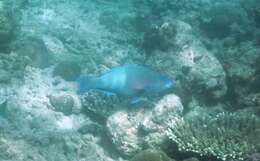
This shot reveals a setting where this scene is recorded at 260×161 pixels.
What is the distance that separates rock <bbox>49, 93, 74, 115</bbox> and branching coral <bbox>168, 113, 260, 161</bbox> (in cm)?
249

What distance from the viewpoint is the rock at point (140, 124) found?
605 cm

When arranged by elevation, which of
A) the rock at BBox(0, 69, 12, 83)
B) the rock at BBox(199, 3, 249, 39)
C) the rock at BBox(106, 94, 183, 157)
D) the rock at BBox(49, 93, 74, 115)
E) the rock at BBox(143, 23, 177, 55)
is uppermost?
the rock at BBox(143, 23, 177, 55)

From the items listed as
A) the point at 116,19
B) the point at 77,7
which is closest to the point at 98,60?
Answer: the point at 116,19

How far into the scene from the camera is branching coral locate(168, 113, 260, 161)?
495 cm

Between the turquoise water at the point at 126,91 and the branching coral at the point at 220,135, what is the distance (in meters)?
0.02

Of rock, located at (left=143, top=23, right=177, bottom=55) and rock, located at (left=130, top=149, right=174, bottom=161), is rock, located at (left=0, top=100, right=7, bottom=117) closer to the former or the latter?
rock, located at (left=130, top=149, right=174, bottom=161)

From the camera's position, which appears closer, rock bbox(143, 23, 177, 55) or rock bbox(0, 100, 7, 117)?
rock bbox(0, 100, 7, 117)

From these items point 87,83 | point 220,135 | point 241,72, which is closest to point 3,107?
point 87,83

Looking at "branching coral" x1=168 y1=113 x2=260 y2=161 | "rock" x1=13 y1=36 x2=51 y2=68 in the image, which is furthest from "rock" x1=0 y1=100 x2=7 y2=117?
"branching coral" x1=168 y1=113 x2=260 y2=161

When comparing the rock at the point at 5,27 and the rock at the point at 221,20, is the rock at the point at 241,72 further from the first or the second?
the rock at the point at 5,27

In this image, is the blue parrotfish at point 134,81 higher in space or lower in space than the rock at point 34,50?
higher

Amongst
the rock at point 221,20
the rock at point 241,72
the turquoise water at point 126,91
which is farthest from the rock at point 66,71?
the rock at point 221,20

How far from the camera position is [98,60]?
8.45m

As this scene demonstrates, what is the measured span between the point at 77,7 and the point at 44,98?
459 centimetres
